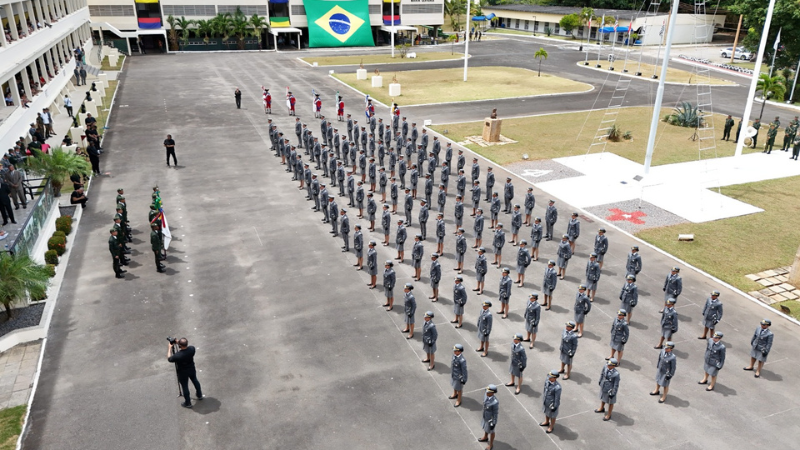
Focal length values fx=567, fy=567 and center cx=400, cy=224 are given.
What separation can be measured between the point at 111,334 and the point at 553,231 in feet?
46.5

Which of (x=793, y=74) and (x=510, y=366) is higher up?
(x=793, y=74)

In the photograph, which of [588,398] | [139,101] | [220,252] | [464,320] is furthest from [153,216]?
[139,101]

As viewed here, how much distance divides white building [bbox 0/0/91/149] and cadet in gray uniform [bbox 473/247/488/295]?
22.4 metres

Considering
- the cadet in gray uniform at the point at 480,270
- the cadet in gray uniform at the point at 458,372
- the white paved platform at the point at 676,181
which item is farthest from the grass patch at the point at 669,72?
the cadet in gray uniform at the point at 458,372

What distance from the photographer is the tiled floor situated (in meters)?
11.7

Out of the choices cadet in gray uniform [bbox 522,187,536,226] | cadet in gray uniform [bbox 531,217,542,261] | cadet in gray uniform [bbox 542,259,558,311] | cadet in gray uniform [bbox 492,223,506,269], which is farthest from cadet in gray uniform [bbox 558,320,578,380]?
cadet in gray uniform [bbox 522,187,536,226]

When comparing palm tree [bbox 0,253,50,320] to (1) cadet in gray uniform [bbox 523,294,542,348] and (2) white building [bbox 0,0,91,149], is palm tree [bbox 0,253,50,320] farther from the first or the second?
(2) white building [bbox 0,0,91,149]

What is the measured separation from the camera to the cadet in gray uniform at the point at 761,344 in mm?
12422

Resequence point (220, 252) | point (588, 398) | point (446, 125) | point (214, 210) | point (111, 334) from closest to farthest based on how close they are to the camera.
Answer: point (588, 398), point (111, 334), point (220, 252), point (214, 210), point (446, 125)

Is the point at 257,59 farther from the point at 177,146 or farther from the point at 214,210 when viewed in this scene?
the point at 214,210

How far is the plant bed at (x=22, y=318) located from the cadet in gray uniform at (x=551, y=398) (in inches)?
481

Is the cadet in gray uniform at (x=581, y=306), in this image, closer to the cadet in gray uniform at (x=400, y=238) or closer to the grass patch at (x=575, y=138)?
the cadet in gray uniform at (x=400, y=238)

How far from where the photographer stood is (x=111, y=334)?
45.6 feet

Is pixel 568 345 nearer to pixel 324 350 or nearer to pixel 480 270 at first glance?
pixel 480 270
